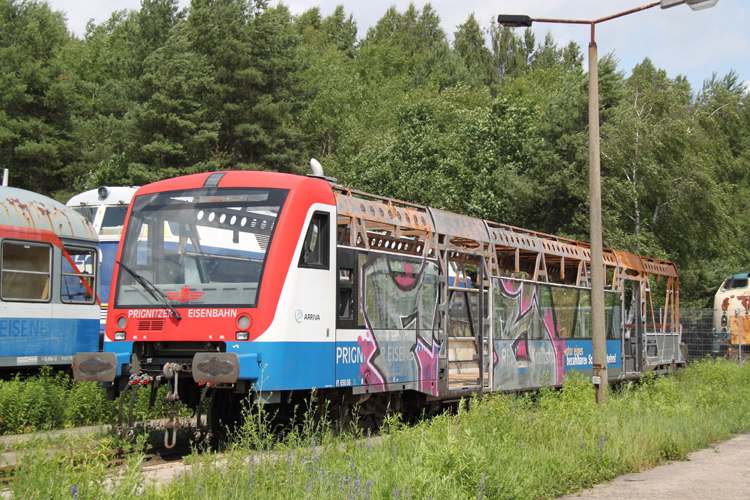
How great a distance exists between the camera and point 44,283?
44.4 ft

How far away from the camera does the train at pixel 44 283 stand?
12.8m

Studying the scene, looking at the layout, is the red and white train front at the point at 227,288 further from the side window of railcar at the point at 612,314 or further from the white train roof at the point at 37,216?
the side window of railcar at the point at 612,314

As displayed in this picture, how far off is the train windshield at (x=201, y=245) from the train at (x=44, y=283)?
175 inches

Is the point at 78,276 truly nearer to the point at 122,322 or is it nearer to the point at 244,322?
the point at 122,322

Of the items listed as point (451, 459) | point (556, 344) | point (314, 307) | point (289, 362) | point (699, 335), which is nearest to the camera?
point (451, 459)

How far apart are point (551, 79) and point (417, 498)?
65135 mm

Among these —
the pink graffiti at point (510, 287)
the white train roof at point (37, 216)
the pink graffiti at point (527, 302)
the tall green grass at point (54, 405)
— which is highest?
the white train roof at point (37, 216)

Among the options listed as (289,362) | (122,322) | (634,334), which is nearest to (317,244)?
(289,362)

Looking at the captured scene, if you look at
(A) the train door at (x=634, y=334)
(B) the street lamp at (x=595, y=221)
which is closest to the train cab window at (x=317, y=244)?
(B) the street lamp at (x=595, y=221)

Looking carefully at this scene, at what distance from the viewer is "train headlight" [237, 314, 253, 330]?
846 centimetres

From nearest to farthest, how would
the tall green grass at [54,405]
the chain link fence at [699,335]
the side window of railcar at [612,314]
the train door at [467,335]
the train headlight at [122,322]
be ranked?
1. the train headlight at [122,322]
2. the tall green grass at [54,405]
3. the train door at [467,335]
4. the side window of railcar at [612,314]
5. the chain link fence at [699,335]

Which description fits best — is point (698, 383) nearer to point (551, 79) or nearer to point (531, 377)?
point (531, 377)

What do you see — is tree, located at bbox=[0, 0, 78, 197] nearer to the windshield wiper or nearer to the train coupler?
the windshield wiper

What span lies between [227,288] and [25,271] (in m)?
6.34
